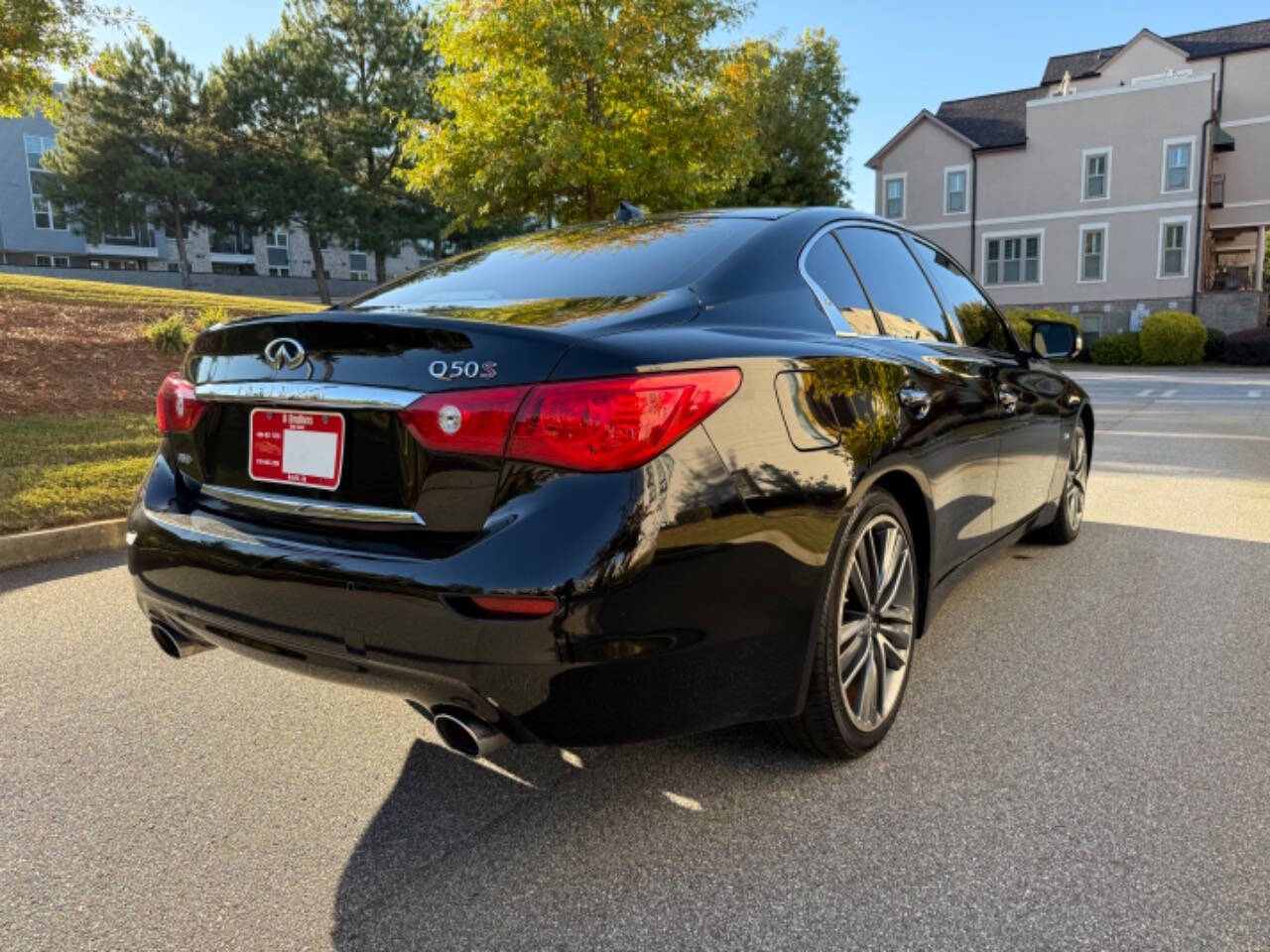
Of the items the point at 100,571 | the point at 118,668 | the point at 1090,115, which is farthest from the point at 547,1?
the point at 1090,115

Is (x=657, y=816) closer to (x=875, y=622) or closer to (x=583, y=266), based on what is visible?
(x=875, y=622)

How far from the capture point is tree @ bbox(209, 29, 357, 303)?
40.7 metres

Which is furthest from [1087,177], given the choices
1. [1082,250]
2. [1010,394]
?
[1010,394]

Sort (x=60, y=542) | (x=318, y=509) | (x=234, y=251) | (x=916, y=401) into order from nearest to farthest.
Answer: (x=318, y=509), (x=916, y=401), (x=60, y=542), (x=234, y=251)

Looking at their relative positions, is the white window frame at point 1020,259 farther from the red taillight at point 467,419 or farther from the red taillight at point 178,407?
the red taillight at point 467,419

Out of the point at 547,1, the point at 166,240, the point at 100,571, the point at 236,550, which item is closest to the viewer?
the point at 236,550

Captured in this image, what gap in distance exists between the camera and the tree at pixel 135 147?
132 ft

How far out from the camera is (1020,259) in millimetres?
36812

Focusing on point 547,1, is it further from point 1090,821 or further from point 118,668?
point 1090,821

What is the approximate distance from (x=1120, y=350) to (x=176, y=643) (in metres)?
31.6

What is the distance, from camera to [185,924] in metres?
2.02

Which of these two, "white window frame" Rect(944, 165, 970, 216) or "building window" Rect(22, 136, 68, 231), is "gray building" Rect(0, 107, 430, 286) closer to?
"building window" Rect(22, 136, 68, 231)

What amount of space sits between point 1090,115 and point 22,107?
115 ft

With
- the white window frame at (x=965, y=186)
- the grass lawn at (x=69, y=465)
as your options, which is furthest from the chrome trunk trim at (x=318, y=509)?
the white window frame at (x=965, y=186)
